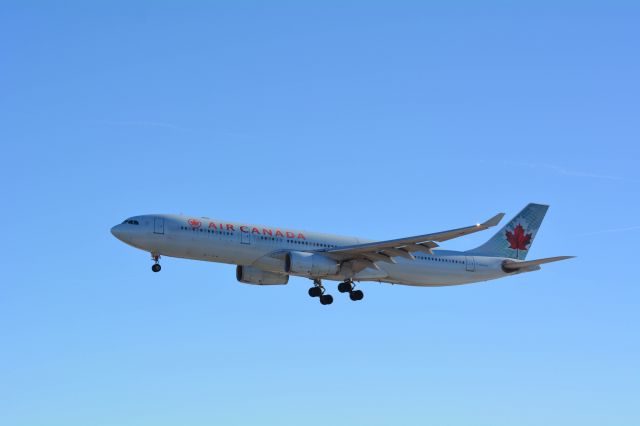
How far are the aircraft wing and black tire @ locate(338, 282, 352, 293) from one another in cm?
171

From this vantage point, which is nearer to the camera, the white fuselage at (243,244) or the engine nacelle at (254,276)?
the white fuselage at (243,244)

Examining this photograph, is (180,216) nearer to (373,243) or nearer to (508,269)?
(373,243)

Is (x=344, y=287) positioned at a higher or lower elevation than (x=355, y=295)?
higher

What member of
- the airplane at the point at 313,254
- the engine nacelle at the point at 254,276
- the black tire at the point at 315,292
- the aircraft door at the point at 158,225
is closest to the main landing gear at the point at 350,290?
the airplane at the point at 313,254

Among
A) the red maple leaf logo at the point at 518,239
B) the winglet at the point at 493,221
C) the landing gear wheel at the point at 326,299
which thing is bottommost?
the landing gear wheel at the point at 326,299

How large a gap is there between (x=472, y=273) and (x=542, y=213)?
1069 cm

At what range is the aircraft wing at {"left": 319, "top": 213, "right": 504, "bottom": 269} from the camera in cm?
5938

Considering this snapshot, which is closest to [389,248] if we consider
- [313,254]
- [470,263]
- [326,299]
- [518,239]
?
[313,254]

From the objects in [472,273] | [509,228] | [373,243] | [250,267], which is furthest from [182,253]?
[509,228]

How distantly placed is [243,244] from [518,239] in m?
22.0

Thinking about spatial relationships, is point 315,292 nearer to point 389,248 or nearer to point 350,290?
point 350,290

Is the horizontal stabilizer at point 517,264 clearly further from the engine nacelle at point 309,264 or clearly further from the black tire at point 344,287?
the engine nacelle at point 309,264

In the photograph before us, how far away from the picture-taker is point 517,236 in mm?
75938

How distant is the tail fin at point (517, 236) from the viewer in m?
73.9
